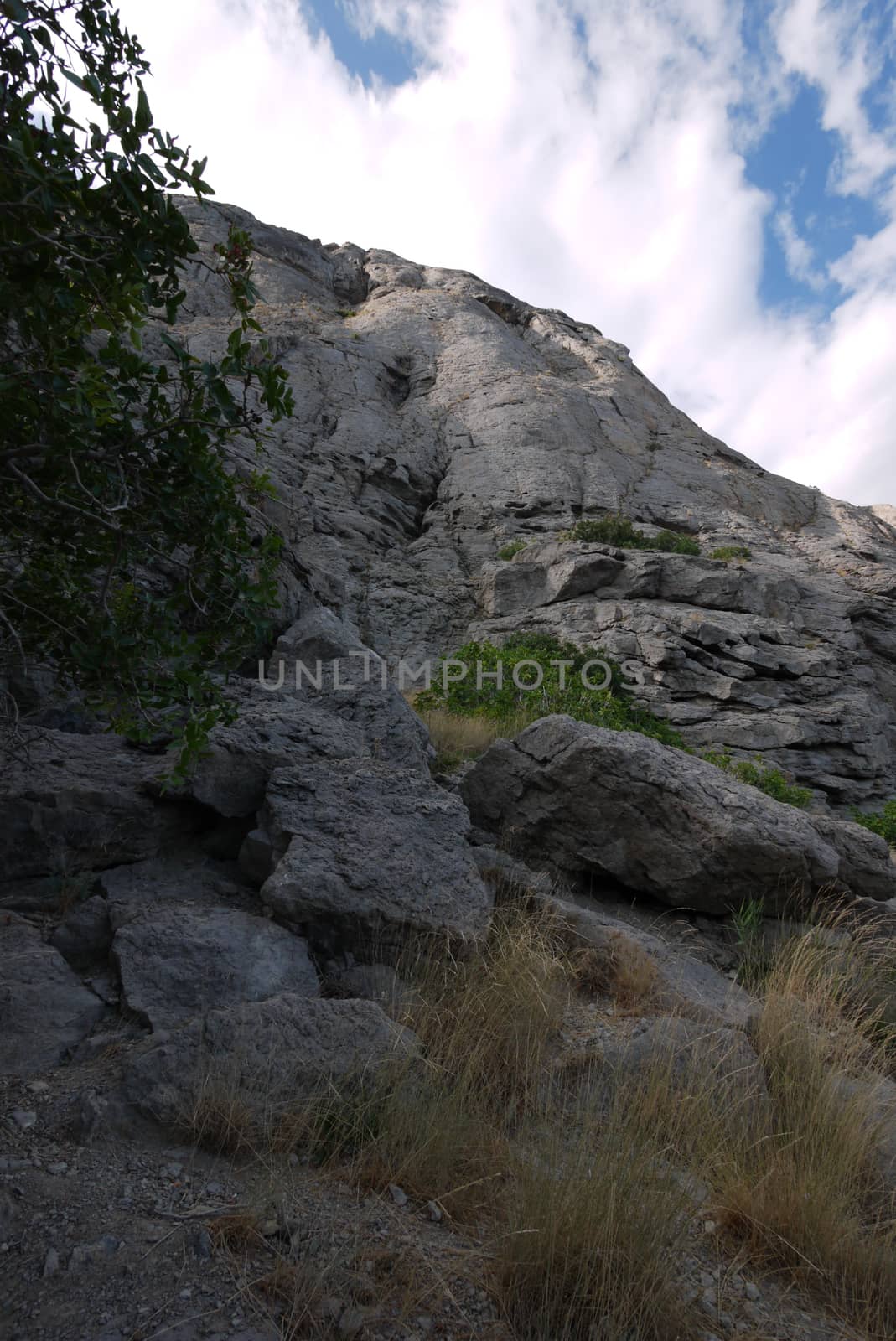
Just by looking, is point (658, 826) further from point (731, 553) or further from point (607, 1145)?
point (731, 553)

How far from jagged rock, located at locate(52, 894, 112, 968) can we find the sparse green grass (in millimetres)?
14082

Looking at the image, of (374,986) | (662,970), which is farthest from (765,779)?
(374,986)

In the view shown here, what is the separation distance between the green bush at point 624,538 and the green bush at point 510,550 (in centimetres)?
84

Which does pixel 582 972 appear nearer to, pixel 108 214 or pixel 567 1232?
pixel 567 1232

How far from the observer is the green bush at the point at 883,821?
9617 millimetres

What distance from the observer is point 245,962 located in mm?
3713

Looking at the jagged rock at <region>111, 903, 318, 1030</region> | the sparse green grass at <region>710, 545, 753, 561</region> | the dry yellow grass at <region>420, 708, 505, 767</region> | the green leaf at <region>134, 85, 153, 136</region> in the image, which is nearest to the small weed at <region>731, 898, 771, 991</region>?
the jagged rock at <region>111, 903, 318, 1030</region>

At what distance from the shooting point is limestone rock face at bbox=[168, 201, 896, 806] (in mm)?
11750

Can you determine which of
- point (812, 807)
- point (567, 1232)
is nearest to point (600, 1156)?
point (567, 1232)

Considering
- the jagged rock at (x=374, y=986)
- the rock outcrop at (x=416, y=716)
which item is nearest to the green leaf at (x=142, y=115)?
the rock outcrop at (x=416, y=716)

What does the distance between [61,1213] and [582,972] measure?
2753 mm

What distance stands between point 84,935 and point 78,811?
79cm

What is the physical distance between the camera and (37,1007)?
10.8 feet

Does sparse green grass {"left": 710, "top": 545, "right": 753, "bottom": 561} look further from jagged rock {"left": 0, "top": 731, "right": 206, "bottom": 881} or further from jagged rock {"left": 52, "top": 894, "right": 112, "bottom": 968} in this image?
jagged rock {"left": 52, "top": 894, "right": 112, "bottom": 968}
